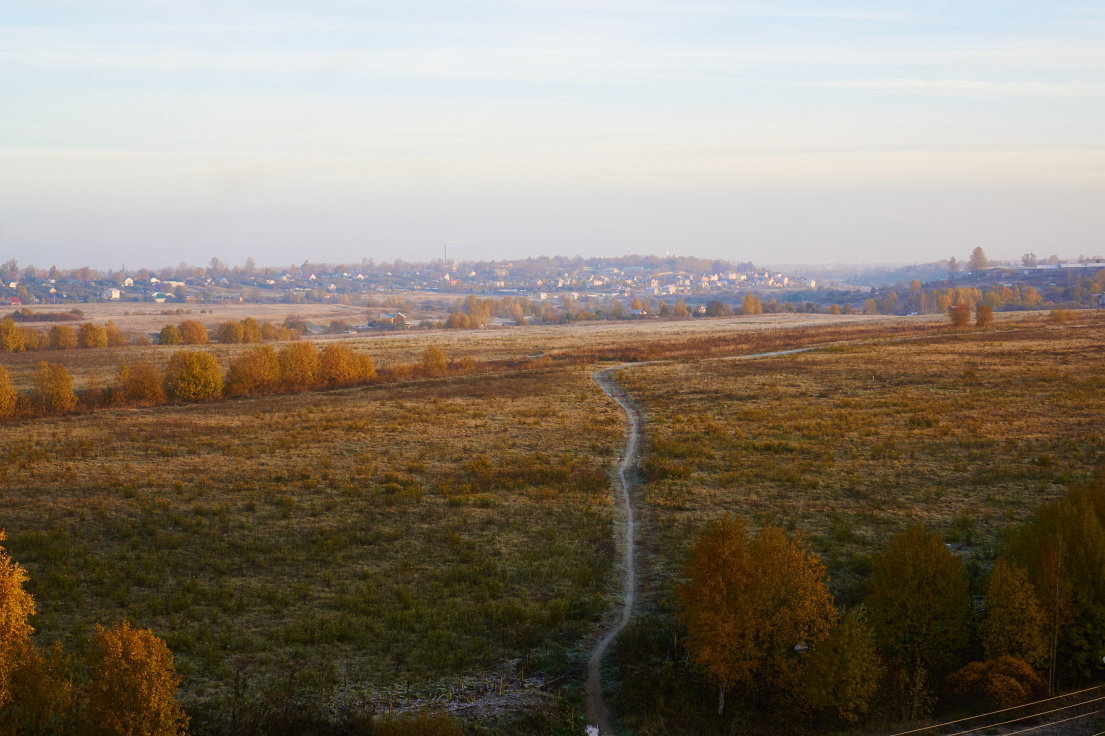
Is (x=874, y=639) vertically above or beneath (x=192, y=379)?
beneath

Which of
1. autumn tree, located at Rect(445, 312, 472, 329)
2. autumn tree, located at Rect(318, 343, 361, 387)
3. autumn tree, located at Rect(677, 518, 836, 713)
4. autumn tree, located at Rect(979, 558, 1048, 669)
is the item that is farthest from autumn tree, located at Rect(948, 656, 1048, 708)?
autumn tree, located at Rect(445, 312, 472, 329)

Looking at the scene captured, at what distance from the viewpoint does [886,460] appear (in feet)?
94.9

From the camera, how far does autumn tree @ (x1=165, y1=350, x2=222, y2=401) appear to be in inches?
1976

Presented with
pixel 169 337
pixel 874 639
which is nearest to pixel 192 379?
pixel 874 639

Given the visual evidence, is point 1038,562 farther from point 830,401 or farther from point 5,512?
point 830,401

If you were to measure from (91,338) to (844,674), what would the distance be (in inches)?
3606

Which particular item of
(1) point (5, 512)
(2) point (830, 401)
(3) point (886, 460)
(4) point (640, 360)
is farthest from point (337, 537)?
(4) point (640, 360)

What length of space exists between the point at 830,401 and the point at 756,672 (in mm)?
29720

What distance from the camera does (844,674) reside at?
12688mm

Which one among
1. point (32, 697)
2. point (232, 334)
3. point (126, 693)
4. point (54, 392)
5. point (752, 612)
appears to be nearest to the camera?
point (126, 693)

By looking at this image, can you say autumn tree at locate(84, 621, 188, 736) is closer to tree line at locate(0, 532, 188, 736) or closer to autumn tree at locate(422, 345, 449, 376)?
tree line at locate(0, 532, 188, 736)

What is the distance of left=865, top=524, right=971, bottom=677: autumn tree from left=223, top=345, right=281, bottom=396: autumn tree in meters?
45.0

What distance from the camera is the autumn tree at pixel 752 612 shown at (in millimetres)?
13391

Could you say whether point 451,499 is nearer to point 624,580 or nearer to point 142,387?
point 624,580
